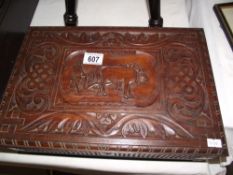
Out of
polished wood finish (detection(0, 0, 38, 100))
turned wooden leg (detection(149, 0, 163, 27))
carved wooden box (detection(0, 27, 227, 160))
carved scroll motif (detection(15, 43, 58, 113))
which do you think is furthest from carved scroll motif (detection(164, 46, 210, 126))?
polished wood finish (detection(0, 0, 38, 100))

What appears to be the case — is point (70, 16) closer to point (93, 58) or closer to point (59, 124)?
point (93, 58)

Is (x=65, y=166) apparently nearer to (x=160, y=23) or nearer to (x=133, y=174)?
(x=133, y=174)

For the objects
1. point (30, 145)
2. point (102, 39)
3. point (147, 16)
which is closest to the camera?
point (30, 145)

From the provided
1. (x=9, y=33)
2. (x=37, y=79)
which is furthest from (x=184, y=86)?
(x=9, y=33)

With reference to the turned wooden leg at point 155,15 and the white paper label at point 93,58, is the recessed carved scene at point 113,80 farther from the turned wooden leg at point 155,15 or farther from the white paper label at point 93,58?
the turned wooden leg at point 155,15

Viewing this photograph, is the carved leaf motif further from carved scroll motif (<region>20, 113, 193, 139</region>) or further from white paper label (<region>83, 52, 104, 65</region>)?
white paper label (<region>83, 52, 104, 65</region>)

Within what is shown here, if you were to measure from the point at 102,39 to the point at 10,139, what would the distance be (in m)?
0.37

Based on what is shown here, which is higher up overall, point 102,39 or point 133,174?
point 102,39

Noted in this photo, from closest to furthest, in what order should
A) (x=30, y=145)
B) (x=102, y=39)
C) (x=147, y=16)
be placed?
1. (x=30, y=145)
2. (x=102, y=39)
3. (x=147, y=16)

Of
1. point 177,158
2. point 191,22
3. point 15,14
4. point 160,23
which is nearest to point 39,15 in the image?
point 15,14

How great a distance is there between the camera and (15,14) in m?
0.76

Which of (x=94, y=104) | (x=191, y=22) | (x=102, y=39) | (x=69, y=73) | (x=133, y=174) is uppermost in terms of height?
(x=191, y=22)

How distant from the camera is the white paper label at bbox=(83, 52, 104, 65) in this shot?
697mm

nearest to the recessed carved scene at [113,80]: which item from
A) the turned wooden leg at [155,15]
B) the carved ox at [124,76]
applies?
the carved ox at [124,76]
